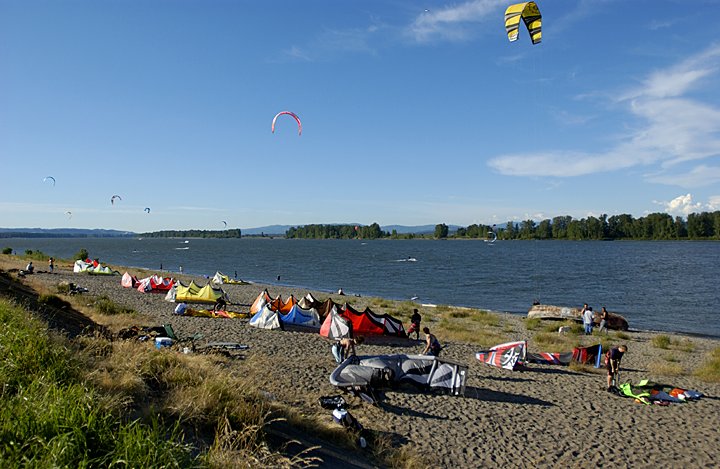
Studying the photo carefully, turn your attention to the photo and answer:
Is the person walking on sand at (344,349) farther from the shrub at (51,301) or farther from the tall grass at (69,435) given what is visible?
the shrub at (51,301)

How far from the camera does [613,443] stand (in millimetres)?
9594

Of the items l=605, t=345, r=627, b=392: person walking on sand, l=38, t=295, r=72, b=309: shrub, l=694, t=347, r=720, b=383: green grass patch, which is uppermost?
l=38, t=295, r=72, b=309: shrub

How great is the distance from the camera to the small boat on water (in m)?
25.0

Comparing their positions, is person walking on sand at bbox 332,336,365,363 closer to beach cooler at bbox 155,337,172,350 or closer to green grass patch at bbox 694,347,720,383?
beach cooler at bbox 155,337,172,350

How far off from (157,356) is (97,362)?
46.5 inches

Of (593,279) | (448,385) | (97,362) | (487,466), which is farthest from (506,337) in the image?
(593,279)

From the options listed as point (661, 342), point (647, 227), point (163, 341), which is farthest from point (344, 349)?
point (647, 227)

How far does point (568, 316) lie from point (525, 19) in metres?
17.3

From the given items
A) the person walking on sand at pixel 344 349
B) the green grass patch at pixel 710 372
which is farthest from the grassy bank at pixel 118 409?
the green grass patch at pixel 710 372

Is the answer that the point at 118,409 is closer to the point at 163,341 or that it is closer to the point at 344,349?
the point at 163,341

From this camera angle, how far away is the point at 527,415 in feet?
35.6

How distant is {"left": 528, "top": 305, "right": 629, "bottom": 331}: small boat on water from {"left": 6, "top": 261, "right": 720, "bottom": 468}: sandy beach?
8.65m

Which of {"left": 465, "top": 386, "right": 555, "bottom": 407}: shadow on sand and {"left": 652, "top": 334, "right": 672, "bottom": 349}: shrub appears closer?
{"left": 465, "top": 386, "right": 555, "bottom": 407}: shadow on sand

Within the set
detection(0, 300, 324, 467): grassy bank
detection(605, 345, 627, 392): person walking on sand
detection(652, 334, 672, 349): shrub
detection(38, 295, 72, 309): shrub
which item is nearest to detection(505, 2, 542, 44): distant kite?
detection(605, 345, 627, 392): person walking on sand
